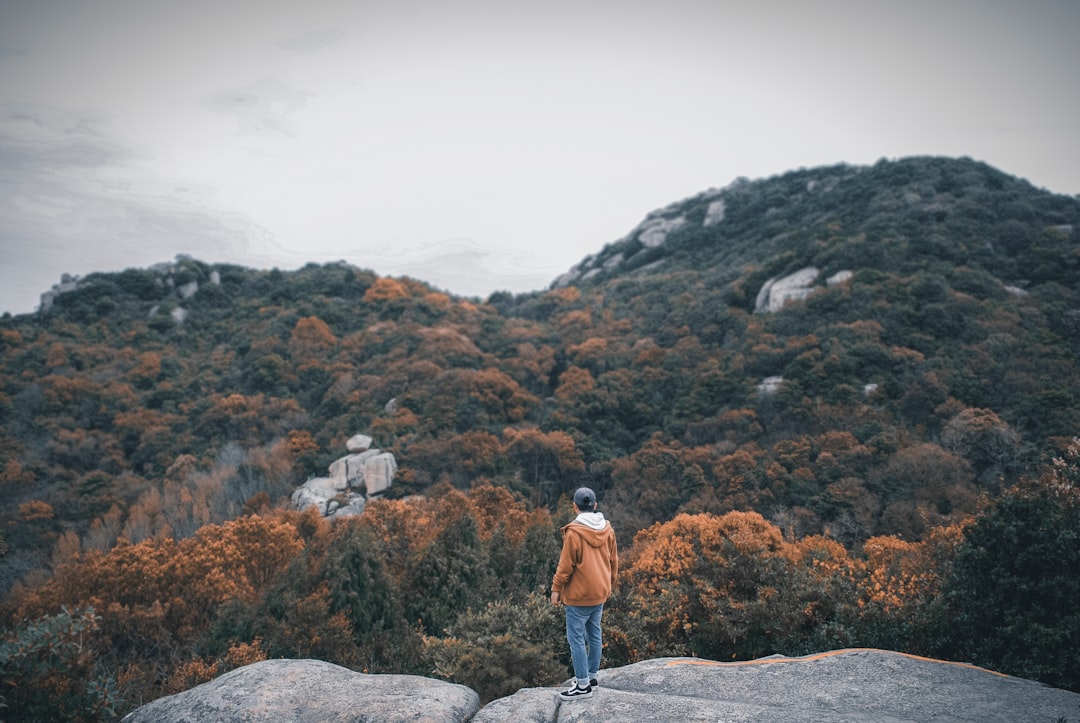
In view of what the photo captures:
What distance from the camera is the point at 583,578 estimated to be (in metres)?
5.27

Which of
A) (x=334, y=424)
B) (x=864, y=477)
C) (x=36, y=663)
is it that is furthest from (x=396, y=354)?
(x=36, y=663)

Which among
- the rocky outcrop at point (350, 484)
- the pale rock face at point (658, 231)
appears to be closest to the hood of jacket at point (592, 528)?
the rocky outcrop at point (350, 484)

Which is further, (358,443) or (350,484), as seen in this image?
(358,443)

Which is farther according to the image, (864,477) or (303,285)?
(303,285)

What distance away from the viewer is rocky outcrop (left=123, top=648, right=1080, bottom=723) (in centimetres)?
496

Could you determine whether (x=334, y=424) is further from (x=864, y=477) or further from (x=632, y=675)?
(x=632, y=675)

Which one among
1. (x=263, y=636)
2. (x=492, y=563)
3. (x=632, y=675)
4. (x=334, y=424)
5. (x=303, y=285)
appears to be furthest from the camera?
(x=303, y=285)

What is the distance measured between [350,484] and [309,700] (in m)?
24.6

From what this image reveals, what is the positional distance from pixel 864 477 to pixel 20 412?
160ft

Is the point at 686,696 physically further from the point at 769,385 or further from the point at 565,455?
the point at 769,385

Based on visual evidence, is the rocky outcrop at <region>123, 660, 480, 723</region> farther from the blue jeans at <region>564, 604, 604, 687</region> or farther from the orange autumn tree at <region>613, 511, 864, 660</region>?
the orange autumn tree at <region>613, 511, 864, 660</region>

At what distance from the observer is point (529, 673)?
23.9 ft

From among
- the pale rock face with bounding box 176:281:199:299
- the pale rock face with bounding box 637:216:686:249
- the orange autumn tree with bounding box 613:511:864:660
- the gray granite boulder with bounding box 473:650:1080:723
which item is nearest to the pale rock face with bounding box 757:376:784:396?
the orange autumn tree with bounding box 613:511:864:660

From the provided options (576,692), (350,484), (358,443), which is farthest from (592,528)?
(358,443)
